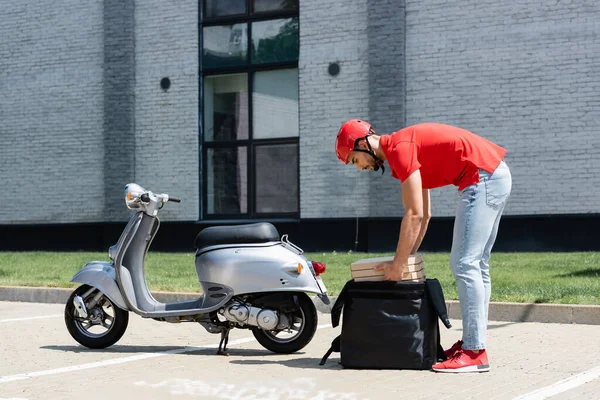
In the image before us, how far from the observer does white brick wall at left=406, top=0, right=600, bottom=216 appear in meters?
16.5

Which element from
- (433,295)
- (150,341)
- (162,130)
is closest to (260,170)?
(162,130)

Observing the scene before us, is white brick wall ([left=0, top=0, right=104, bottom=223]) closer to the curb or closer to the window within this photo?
the window

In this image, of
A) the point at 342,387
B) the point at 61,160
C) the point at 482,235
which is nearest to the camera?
the point at 342,387

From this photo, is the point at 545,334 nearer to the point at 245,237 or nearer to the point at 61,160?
the point at 245,237

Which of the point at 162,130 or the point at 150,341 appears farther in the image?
the point at 162,130

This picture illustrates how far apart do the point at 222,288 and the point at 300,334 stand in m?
0.69

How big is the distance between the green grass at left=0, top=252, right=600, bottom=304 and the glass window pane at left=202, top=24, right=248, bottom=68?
4313mm

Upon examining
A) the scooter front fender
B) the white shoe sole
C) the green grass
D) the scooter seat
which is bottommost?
the green grass

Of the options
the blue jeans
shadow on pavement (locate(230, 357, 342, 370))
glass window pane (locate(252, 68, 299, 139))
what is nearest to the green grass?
glass window pane (locate(252, 68, 299, 139))

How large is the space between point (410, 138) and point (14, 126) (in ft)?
54.2

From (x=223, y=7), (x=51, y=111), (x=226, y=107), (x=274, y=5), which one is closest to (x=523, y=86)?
(x=274, y=5)

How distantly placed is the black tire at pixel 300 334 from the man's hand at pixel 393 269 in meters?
0.86

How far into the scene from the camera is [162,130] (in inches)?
773

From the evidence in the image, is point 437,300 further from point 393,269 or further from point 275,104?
point 275,104
